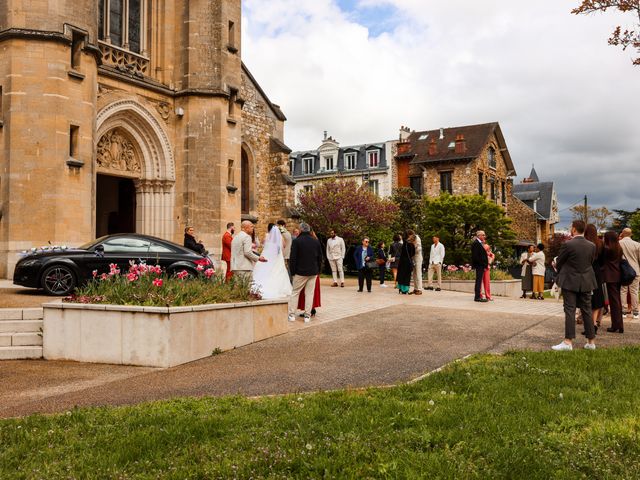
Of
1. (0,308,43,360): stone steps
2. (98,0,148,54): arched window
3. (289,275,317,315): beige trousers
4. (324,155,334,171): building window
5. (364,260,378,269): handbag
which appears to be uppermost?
(324,155,334,171): building window

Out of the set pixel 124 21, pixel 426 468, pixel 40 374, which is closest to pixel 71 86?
pixel 124 21

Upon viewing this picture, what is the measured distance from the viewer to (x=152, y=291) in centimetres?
857

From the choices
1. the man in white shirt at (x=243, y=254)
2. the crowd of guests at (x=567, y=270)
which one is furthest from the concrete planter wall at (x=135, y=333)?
the man in white shirt at (x=243, y=254)

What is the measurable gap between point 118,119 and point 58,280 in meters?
8.21

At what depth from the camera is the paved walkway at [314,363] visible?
239 inches

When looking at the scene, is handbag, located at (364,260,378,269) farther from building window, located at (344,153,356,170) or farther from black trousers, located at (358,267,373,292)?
building window, located at (344,153,356,170)

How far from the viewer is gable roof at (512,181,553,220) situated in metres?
65.3

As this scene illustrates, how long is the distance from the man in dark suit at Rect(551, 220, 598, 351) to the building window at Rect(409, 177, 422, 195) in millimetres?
41235

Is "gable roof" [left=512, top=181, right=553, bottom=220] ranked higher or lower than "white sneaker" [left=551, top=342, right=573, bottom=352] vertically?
higher

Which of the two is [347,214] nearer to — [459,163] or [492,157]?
[459,163]

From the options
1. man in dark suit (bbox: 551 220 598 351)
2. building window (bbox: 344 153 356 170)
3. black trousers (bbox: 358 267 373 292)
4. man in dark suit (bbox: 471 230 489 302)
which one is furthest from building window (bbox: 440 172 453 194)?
man in dark suit (bbox: 551 220 598 351)

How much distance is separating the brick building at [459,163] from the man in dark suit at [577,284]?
1510 inches

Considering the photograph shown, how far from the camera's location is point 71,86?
1545 cm

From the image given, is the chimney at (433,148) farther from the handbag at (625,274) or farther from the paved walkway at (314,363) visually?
the handbag at (625,274)
